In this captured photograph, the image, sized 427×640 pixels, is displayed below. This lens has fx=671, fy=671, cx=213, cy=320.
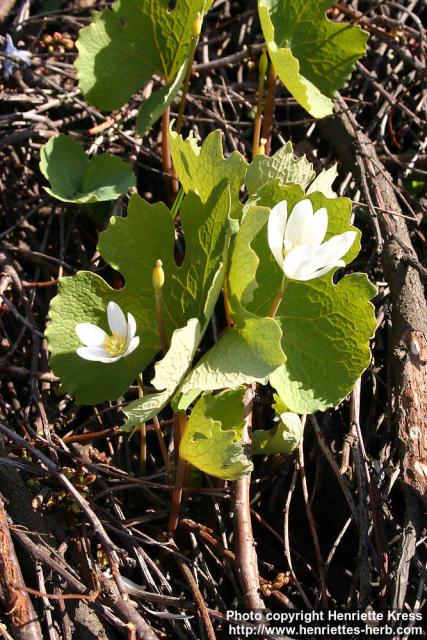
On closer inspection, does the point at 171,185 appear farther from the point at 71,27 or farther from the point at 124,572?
the point at 124,572

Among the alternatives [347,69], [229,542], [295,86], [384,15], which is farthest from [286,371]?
[384,15]

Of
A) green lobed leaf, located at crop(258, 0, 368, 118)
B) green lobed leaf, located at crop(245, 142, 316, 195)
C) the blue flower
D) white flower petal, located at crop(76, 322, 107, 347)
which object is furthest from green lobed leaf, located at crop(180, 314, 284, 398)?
the blue flower

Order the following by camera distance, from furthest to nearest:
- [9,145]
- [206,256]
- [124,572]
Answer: [9,145] < [124,572] < [206,256]

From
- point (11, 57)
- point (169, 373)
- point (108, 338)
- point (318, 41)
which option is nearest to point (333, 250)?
point (169, 373)

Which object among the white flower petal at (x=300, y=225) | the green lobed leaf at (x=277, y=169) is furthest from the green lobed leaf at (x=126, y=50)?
the white flower petal at (x=300, y=225)

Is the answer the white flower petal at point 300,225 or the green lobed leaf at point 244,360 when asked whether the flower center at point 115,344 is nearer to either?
the green lobed leaf at point 244,360

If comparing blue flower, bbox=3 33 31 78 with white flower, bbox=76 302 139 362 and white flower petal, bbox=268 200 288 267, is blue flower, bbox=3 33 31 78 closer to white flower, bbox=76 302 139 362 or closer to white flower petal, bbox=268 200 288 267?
white flower, bbox=76 302 139 362
